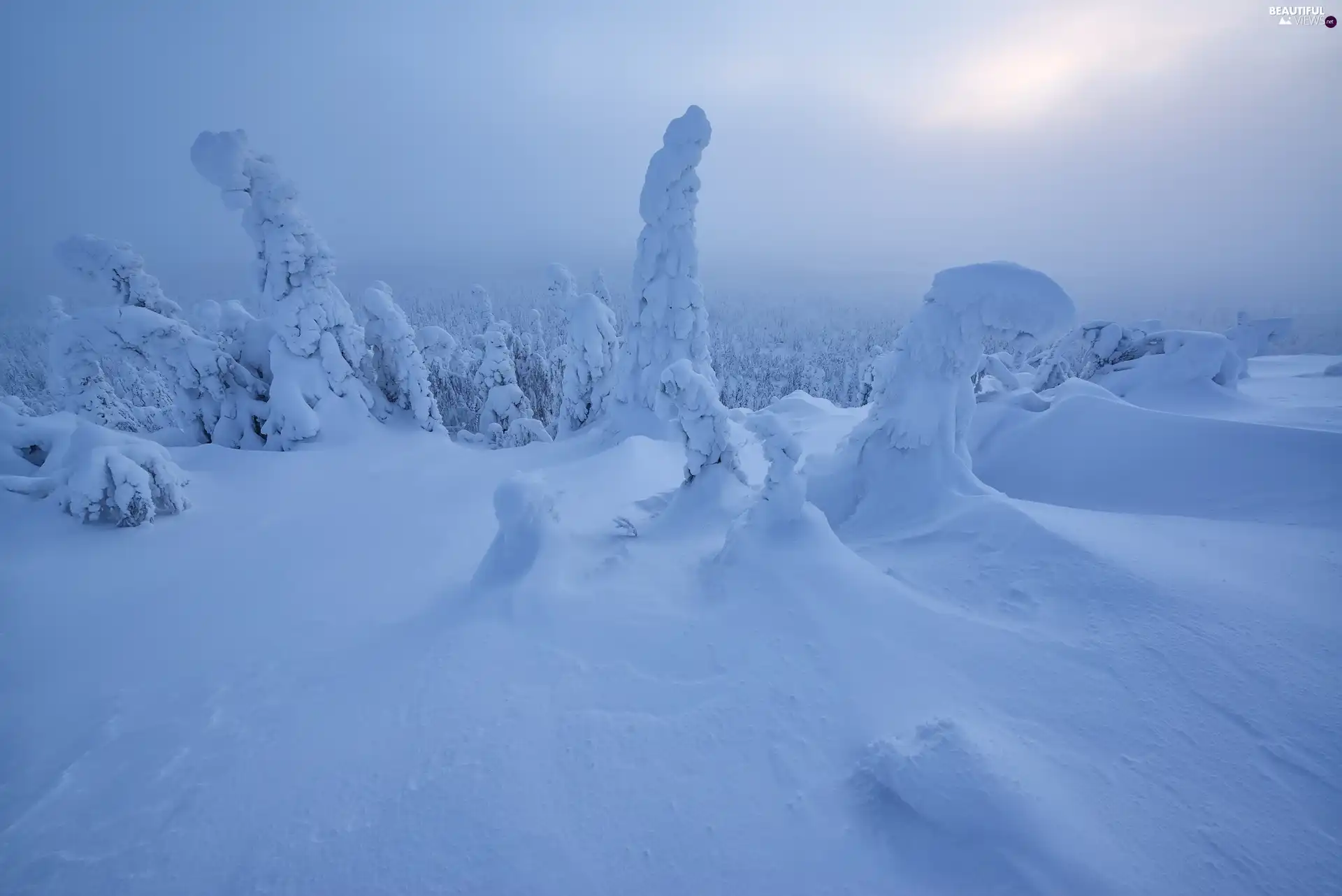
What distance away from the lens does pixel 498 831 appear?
3.10 metres

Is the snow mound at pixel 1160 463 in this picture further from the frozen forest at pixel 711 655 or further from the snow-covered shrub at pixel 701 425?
the snow-covered shrub at pixel 701 425

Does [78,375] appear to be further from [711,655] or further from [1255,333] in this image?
[1255,333]

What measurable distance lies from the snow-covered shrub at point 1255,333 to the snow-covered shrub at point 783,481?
22.6 meters

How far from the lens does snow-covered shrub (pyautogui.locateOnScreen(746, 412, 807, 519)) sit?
573 centimetres

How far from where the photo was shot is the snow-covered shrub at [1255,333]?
18109mm

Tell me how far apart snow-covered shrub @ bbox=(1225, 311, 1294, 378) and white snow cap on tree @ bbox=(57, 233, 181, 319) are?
1362 inches

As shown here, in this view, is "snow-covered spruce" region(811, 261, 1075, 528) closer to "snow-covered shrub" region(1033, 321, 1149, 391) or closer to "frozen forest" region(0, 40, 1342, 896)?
"frozen forest" region(0, 40, 1342, 896)

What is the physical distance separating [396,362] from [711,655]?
16240mm

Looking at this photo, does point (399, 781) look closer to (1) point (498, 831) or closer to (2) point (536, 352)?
(1) point (498, 831)

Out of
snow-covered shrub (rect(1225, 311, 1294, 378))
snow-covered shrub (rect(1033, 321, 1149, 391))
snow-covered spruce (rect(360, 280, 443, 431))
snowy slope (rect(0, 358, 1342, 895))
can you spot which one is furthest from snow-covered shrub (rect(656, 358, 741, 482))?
snow-covered shrub (rect(1225, 311, 1294, 378))

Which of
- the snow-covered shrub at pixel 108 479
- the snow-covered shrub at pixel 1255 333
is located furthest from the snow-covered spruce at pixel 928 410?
the snow-covered shrub at pixel 1255 333

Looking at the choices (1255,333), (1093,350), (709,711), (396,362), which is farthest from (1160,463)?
(396,362)

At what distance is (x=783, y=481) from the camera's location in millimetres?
5758

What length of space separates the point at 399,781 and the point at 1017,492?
471 inches
